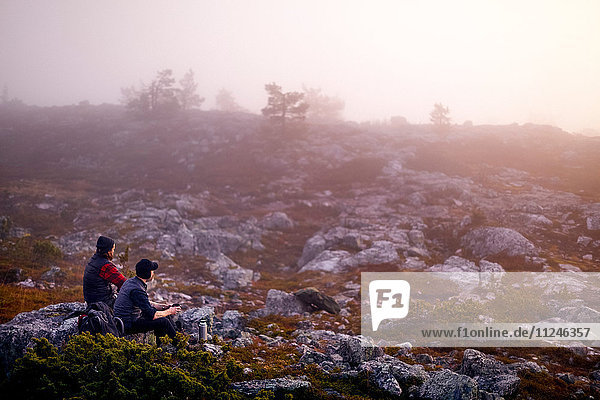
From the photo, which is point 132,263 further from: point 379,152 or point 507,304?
point 379,152

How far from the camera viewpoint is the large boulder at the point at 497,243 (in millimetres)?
19767

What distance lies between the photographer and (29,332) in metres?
6.96

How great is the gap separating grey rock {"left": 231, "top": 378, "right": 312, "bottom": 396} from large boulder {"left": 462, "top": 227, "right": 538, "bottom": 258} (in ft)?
61.2

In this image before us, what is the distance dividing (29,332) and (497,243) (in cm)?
2343

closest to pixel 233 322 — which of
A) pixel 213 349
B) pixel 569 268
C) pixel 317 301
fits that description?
pixel 213 349

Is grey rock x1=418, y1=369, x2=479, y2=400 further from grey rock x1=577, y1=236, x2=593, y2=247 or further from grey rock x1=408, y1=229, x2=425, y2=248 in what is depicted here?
grey rock x1=577, y1=236, x2=593, y2=247

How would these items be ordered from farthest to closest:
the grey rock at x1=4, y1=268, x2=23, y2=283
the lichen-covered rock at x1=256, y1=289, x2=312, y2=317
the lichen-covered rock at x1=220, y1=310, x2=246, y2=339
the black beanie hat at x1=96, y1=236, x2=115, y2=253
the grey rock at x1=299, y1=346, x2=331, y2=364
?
the lichen-covered rock at x1=256, y1=289, x2=312, y2=317
the grey rock at x1=4, y1=268, x2=23, y2=283
the lichen-covered rock at x1=220, y1=310, x2=246, y2=339
the grey rock at x1=299, y1=346, x2=331, y2=364
the black beanie hat at x1=96, y1=236, x2=115, y2=253

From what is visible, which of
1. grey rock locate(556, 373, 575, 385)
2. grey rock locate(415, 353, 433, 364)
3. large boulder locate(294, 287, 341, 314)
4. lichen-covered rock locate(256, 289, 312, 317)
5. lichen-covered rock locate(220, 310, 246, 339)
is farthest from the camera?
large boulder locate(294, 287, 341, 314)

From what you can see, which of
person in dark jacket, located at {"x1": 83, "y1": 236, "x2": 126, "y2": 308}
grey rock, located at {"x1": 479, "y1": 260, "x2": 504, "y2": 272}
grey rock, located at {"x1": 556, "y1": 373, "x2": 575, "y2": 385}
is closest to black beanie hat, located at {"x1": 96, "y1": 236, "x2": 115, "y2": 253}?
person in dark jacket, located at {"x1": 83, "y1": 236, "x2": 126, "y2": 308}

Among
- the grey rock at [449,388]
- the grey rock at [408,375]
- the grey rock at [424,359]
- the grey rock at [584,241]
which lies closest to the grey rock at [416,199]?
→ the grey rock at [584,241]

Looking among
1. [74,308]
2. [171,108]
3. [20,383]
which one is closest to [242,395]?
[20,383]

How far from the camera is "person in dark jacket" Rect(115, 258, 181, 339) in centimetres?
736

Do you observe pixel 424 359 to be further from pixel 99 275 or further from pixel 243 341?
pixel 99 275

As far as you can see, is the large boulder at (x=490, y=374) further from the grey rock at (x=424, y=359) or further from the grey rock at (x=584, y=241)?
the grey rock at (x=584, y=241)
